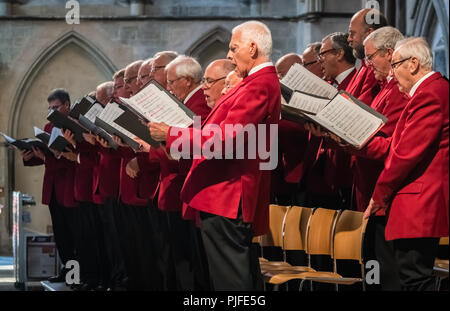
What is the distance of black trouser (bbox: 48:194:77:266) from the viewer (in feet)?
27.8

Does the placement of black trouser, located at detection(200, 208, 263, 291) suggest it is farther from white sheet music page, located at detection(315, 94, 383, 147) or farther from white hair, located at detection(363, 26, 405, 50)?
white hair, located at detection(363, 26, 405, 50)

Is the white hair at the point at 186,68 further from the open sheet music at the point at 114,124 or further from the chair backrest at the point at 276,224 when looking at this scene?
the chair backrest at the point at 276,224

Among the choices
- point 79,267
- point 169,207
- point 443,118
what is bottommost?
point 79,267

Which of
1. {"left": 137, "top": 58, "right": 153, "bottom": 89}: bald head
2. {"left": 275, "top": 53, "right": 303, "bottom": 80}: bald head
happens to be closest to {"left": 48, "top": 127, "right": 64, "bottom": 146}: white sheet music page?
{"left": 137, "top": 58, "right": 153, "bottom": 89}: bald head

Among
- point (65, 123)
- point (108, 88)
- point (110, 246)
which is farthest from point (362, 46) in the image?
point (110, 246)

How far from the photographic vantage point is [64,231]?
8555 mm

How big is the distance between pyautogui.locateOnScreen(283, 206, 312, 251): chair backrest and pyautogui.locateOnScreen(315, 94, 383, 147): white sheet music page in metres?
1.04

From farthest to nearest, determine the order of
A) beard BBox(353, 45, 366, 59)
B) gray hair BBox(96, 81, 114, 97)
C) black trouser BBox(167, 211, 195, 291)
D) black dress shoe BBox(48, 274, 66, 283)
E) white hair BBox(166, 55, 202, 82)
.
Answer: black dress shoe BBox(48, 274, 66, 283), gray hair BBox(96, 81, 114, 97), black trouser BBox(167, 211, 195, 291), white hair BBox(166, 55, 202, 82), beard BBox(353, 45, 366, 59)

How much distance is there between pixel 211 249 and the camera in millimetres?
4406

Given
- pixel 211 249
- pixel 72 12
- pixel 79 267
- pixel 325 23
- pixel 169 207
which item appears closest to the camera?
pixel 211 249

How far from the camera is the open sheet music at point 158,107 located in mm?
4875
